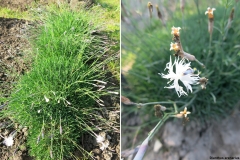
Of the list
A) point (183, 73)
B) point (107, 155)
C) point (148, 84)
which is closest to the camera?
point (183, 73)

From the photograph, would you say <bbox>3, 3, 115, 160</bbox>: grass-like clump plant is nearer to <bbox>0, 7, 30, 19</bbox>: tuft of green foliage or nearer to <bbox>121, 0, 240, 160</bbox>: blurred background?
<bbox>121, 0, 240, 160</bbox>: blurred background

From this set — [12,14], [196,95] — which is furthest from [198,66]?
[12,14]

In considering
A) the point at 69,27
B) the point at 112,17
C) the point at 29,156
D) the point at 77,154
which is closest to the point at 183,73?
the point at 77,154

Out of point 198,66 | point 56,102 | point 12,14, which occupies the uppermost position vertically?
point 12,14

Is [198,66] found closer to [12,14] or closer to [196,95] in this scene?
[196,95]

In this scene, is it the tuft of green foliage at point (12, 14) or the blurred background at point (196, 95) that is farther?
the tuft of green foliage at point (12, 14)

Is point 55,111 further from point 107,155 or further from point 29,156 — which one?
point 107,155

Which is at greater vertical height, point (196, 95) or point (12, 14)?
point (12, 14)

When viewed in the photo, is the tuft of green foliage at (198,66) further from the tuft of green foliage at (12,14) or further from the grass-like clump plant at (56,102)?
the tuft of green foliage at (12,14)

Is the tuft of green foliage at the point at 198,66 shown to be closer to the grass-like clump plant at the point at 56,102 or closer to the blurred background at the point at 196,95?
the blurred background at the point at 196,95

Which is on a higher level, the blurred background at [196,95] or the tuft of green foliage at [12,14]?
the tuft of green foliage at [12,14]

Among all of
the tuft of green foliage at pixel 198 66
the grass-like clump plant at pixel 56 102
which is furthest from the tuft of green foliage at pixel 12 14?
the tuft of green foliage at pixel 198 66
